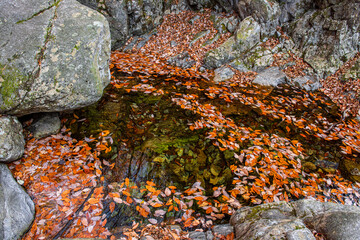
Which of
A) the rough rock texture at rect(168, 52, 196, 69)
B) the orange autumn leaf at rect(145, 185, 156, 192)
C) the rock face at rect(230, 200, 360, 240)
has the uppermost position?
the rough rock texture at rect(168, 52, 196, 69)

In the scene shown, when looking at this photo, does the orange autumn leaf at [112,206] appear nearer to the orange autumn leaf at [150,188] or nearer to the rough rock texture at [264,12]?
the orange autumn leaf at [150,188]

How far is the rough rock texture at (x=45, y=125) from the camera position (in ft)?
15.2

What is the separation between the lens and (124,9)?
28.3ft

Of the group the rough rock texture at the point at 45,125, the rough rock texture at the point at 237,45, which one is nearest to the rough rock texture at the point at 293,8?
the rough rock texture at the point at 237,45

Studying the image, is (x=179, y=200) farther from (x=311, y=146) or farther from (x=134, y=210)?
(x=311, y=146)

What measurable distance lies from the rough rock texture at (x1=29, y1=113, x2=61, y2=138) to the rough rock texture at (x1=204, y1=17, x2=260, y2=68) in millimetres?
6021

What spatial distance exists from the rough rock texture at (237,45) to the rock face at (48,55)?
5144mm

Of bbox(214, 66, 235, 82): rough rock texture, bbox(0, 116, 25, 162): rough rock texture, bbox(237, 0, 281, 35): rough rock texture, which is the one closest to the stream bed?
bbox(214, 66, 235, 82): rough rock texture

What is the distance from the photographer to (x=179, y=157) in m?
4.80

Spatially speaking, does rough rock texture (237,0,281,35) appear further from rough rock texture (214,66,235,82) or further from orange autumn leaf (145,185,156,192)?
orange autumn leaf (145,185,156,192)

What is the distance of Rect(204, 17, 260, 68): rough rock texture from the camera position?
8594 mm

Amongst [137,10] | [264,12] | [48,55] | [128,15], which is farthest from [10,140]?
[264,12]

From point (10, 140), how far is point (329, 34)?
36.5 ft

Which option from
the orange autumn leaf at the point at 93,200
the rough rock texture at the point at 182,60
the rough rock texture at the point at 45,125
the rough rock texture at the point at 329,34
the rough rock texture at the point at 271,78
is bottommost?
the orange autumn leaf at the point at 93,200
